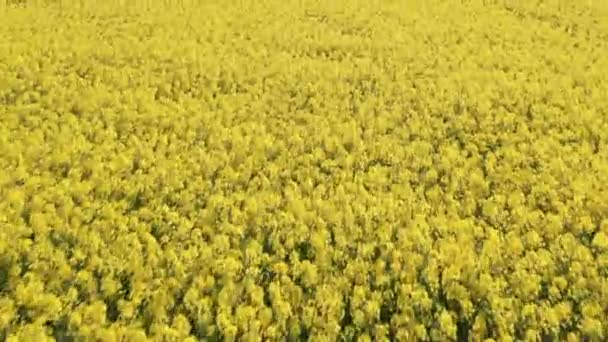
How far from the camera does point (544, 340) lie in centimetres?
630

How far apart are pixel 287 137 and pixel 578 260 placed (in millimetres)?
4567

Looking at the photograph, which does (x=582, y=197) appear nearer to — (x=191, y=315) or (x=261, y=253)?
(x=261, y=253)

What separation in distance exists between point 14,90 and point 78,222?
494 cm

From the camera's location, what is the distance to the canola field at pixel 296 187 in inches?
253

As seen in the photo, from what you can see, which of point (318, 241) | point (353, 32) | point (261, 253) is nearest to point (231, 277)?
point (261, 253)

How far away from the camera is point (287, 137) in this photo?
34.5 feet

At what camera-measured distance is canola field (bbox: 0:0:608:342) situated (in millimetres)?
6422

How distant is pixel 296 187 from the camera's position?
8.73 metres

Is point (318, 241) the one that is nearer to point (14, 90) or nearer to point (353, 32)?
point (14, 90)

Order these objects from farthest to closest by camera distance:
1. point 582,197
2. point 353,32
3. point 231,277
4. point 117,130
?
point 353,32
point 117,130
point 582,197
point 231,277

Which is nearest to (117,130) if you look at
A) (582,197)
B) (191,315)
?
(191,315)

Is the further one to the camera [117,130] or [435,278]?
[117,130]

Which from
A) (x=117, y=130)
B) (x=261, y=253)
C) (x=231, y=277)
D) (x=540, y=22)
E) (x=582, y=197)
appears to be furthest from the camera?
(x=540, y=22)

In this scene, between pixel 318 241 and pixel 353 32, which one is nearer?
pixel 318 241
